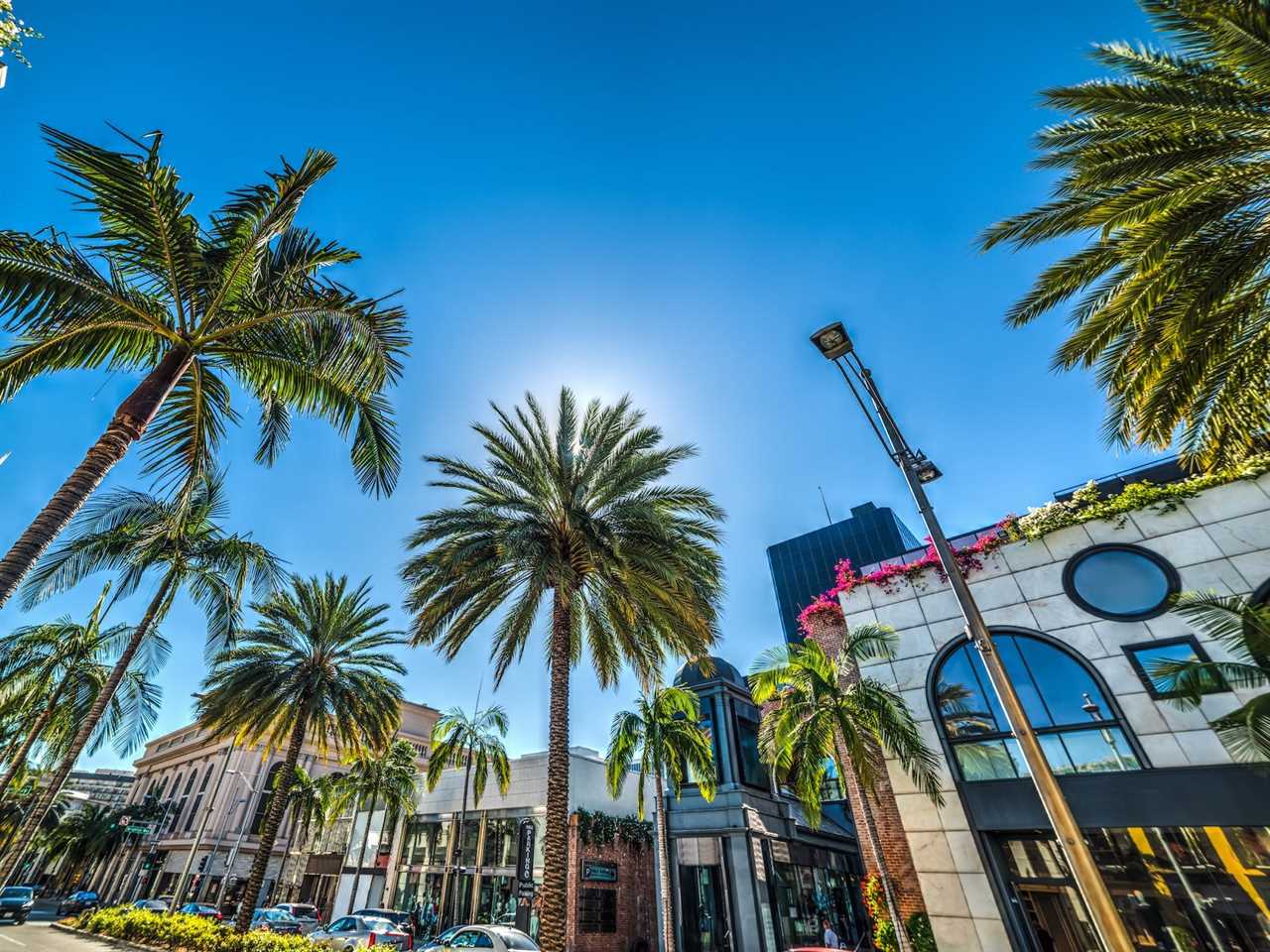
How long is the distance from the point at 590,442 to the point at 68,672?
24.0 m

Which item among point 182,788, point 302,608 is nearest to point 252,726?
point 302,608

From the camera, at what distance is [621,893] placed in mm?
26484

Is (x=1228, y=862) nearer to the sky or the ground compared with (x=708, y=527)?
nearer to the ground

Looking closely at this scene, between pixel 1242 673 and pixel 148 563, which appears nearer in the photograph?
pixel 1242 673

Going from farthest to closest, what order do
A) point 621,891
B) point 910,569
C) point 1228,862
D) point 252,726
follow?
point 621,891 < point 252,726 < point 910,569 < point 1228,862

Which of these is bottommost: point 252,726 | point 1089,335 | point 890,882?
point 890,882

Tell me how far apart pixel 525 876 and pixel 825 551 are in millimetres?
86148

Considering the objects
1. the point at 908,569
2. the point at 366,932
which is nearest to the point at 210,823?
the point at 366,932

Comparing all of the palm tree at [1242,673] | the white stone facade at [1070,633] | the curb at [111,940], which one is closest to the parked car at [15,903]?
the curb at [111,940]

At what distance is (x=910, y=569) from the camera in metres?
18.1

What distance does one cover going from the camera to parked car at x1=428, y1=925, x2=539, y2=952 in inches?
548

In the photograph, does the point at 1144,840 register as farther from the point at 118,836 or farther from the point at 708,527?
the point at 118,836

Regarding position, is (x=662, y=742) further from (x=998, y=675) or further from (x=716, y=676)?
(x=998, y=675)

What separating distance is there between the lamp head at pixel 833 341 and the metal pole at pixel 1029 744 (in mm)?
459
